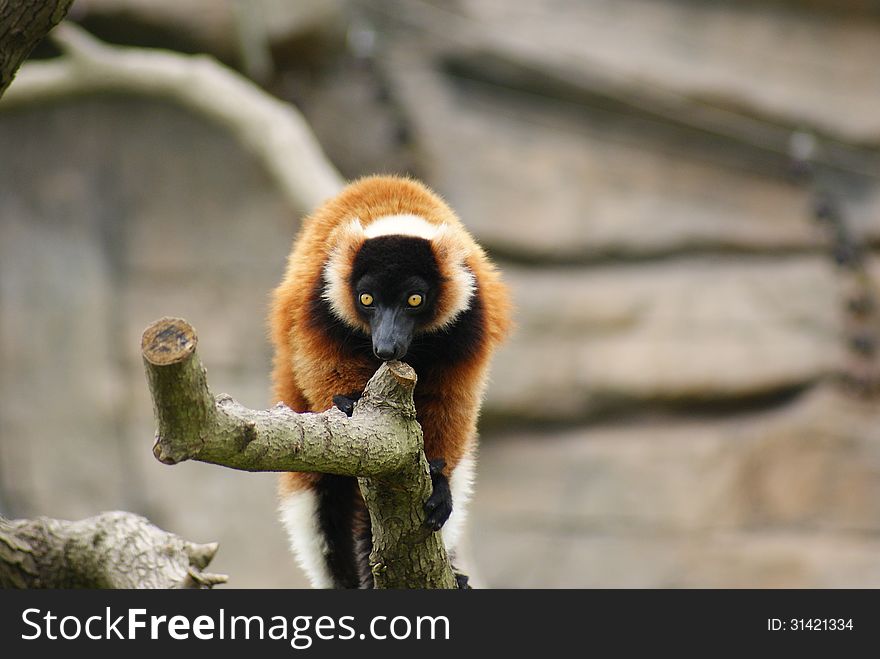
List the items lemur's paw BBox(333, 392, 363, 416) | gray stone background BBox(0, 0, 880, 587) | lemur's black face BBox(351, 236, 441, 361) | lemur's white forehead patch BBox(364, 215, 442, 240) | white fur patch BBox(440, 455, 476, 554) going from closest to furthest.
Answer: lemur's paw BBox(333, 392, 363, 416) < lemur's black face BBox(351, 236, 441, 361) < lemur's white forehead patch BBox(364, 215, 442, 240) < white fur patch BBox(440, 455, 476, 554) < gray stone background BBox(0, 0, 880, 587)

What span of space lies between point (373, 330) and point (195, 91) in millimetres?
3861

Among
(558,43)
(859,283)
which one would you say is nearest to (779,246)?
(859,283)

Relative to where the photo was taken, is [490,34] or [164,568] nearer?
[164,568]

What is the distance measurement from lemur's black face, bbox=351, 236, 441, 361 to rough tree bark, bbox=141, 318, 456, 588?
1.85 ft

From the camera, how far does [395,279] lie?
3.60 m

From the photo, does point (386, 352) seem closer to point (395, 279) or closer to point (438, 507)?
point (395, 279)

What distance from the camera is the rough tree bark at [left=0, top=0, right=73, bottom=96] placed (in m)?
3.08

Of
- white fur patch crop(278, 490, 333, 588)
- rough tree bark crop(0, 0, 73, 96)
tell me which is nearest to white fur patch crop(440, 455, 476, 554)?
white fur patch crop(278, 490, 333, 588)

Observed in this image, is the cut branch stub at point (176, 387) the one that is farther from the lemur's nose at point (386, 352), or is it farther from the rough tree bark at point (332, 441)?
the lemur's nose at point (386, 352)

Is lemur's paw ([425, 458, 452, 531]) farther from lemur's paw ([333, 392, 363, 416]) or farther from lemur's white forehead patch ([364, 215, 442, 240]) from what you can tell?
lemur's white forehead patch ([364, 215, 442, 240])

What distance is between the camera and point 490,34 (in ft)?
25.9

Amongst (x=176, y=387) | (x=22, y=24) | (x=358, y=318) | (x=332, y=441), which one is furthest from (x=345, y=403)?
(x=22, y=24)

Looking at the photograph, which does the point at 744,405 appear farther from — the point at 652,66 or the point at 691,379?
the point at 652,66

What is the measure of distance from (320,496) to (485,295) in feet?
3.31
